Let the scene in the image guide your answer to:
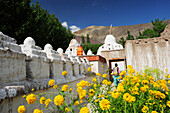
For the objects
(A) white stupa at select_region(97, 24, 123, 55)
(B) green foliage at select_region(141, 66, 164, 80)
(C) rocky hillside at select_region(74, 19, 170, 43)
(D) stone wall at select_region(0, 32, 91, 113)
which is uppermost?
(C) rocky hillside at select_region(74, 19, 170, 43)

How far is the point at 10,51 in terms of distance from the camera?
1.88m

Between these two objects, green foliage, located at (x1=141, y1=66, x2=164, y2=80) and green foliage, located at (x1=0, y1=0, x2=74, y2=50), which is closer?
green foliage, located at (x1=141, y1=66, x2=164, y2=80)

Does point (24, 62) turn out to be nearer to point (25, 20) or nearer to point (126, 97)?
point (126, 97)

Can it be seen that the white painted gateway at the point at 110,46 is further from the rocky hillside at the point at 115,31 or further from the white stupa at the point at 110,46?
the rocky hillside at the point at 115,31

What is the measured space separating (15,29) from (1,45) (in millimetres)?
12419

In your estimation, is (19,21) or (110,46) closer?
(19,21)

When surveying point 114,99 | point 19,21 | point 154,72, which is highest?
point 19,21

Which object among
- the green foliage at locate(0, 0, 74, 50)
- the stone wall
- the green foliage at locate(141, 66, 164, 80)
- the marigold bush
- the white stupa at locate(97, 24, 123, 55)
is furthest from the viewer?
the white stupa at locate(97, 24, 123, 55)

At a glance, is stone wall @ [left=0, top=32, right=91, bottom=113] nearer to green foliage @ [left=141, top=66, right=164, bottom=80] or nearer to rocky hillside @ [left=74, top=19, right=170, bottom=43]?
green foliage @ [left=141, top=66, right=164, bottom=80]

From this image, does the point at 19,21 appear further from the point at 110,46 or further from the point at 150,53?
the point at 110,46

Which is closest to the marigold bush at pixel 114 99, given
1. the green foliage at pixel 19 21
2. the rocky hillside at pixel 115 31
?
the green foliage at pixel 19 21

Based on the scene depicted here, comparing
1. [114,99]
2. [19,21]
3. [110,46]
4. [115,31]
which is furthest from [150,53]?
[115,31]

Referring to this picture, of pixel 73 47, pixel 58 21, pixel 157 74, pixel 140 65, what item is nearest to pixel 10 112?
pixel 157 74

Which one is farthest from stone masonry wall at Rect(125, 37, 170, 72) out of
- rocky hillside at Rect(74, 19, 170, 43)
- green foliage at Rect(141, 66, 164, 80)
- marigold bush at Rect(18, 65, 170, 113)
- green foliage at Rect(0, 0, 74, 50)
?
rocky hillside at Rect(74, 19, 170, 43)
